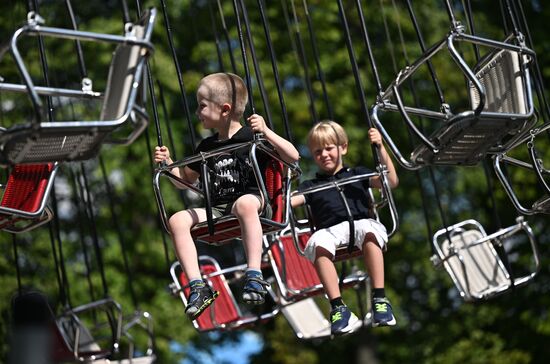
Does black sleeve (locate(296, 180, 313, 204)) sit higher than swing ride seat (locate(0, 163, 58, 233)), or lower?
lower

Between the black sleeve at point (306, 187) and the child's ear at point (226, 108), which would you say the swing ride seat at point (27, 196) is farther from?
the black sleeve at point (306, 187)

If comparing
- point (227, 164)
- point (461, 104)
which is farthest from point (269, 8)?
point (227, 164)

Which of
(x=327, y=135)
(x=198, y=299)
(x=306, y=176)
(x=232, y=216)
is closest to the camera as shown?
(x=198, y=299)

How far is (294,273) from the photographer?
9.03 m

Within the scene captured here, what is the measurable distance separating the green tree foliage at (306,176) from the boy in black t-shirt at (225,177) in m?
9.19

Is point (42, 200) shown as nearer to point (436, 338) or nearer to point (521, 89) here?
point (521, 89)

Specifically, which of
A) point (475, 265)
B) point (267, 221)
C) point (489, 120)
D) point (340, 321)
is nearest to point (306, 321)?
point (475, 265)

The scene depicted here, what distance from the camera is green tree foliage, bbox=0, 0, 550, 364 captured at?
1700cm

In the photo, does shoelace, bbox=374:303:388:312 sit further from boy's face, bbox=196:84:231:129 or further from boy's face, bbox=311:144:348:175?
boy's face, bbox=196:84:231:129

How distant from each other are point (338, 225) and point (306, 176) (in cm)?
1101

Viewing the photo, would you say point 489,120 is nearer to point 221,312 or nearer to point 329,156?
point 329,156

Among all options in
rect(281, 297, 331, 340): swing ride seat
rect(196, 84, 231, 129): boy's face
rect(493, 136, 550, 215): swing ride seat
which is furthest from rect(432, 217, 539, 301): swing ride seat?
rect(196, 84, 231, 129): boy's face

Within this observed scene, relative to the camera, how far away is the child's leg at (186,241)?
253 inches

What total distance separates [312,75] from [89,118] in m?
4.37
